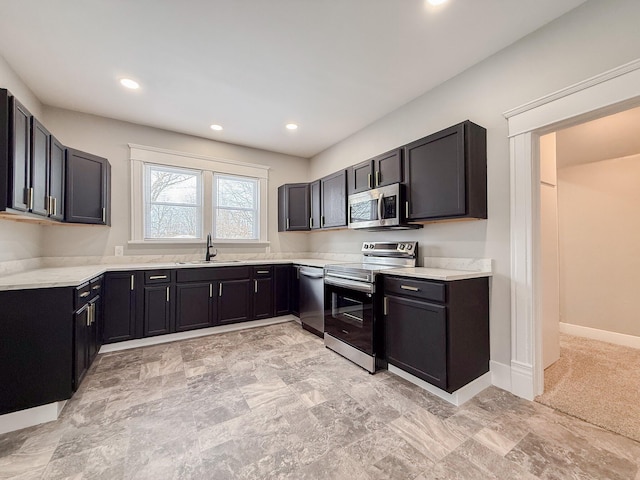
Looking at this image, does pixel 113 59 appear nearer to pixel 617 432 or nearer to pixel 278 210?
pixel 278 210

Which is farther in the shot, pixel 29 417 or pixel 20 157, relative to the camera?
pixel 20 157

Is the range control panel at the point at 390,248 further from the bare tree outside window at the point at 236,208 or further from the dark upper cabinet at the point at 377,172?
the bare tree outside window at the point at 236,208

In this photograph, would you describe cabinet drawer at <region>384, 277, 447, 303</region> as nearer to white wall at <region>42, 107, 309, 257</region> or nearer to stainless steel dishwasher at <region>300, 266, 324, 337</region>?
stainless steel dishwasher at <region>300, 266, 324, 337</region>

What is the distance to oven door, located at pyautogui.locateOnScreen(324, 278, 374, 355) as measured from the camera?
8.52 feet

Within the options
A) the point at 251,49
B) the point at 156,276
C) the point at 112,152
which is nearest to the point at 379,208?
the point at 251,49

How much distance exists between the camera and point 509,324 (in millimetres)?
2246

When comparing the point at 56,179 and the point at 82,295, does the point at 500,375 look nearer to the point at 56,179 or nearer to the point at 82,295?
the point at 82,295

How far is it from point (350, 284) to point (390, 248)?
74 centimetres

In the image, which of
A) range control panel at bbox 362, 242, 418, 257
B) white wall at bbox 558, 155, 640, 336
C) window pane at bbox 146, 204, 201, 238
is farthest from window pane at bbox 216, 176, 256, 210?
white wall at bbox 558, 155, 640, 336

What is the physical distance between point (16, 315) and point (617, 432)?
3957 mm

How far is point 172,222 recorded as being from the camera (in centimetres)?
397

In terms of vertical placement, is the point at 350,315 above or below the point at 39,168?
below

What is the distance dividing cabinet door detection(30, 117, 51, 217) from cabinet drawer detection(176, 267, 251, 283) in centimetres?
137

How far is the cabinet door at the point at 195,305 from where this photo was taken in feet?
11.0
